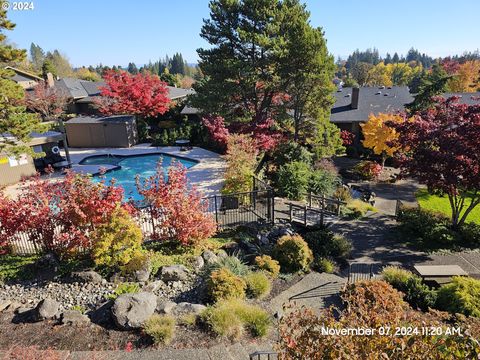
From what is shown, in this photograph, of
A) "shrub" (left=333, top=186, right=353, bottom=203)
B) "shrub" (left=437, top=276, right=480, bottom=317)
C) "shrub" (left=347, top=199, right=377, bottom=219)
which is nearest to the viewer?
"shrub" (left=437, top=276, right=480, bottom=317)

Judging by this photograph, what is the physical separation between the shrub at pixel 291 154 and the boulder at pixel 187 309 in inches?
564

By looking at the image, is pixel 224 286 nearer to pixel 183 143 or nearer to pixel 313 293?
pixel 313 293

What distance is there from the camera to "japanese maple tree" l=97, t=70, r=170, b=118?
97.2 feet

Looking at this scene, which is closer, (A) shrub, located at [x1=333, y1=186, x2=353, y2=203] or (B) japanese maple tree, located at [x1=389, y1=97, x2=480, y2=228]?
(B) japanese maple tree, located at [x1=389, y1=97, x2=480, y2=228]

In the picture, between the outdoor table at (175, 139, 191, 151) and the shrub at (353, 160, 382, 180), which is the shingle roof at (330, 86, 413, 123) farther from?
the outdoor table at (175, 139, 191, 151)

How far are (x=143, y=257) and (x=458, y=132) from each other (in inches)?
475

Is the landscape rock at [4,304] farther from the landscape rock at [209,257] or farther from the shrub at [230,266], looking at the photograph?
the landscape rock at [209,257]

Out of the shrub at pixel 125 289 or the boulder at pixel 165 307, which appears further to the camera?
the shrub at pixel 125 289

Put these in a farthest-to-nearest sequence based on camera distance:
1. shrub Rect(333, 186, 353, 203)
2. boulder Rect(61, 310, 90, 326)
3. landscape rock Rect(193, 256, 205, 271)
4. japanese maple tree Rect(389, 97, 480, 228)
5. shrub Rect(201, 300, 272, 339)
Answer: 1. shrub Rect(333, 186, 353, 203)
2. japanese maple tree Rect(389, 97, 480, 228)
3. landscape rock Rect(193, 256, 205, 271)
4. boulder Rect(61, 310, 90, 326)
5. shrub Rect(201, 300, 272, 339)

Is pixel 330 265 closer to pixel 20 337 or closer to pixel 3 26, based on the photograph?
pixel 20 337

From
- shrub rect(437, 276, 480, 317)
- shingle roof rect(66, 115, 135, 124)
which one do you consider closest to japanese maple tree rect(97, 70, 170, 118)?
shingle roof rect(66, 115, 135, 124)

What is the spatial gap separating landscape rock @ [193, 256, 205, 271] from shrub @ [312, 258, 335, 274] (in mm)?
3756

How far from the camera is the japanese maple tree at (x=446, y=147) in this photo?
11.9 metres
